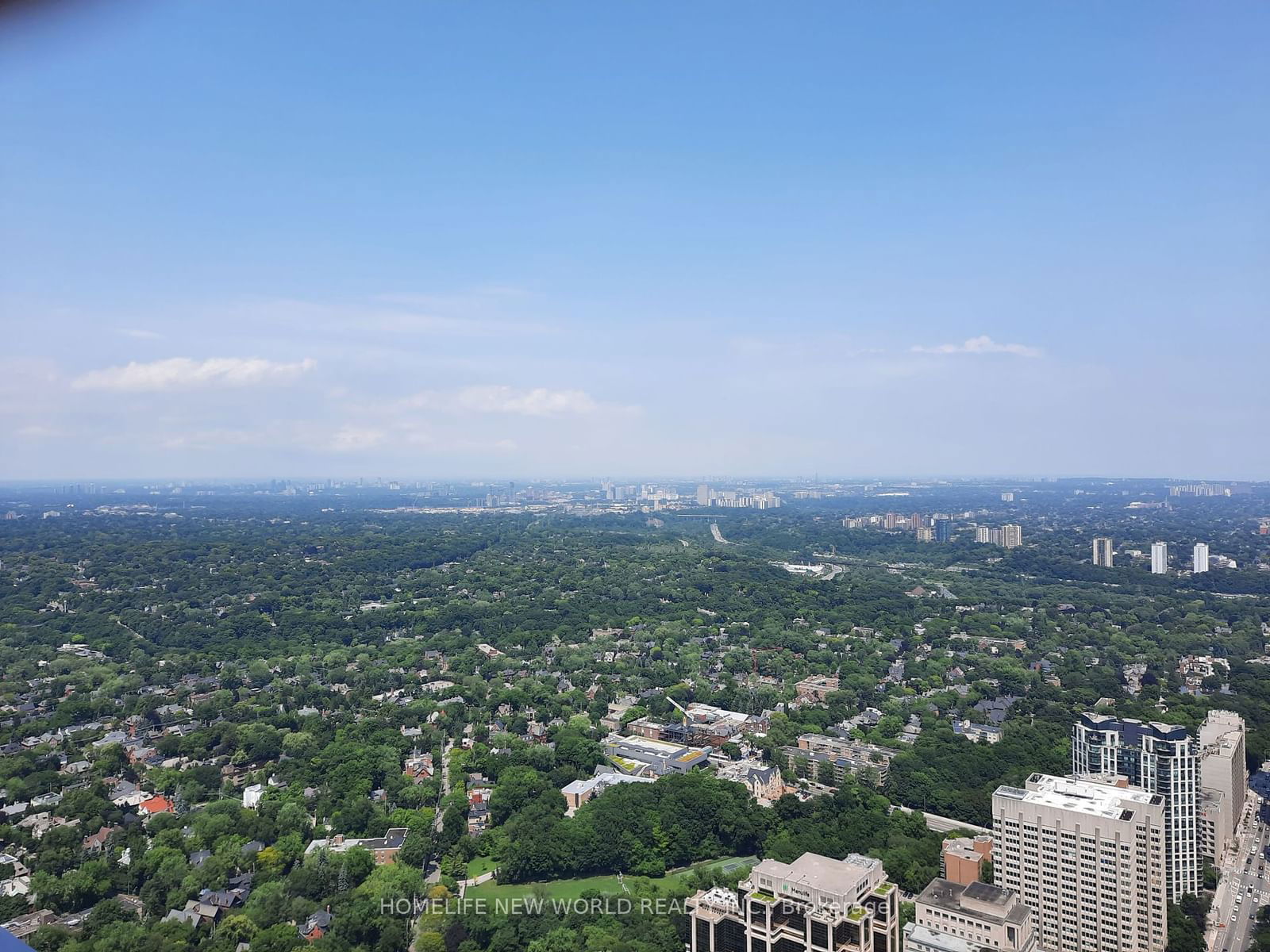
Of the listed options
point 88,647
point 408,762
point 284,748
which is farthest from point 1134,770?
point 88,647

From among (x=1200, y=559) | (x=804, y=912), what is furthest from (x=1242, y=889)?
(x=1200, y=559)

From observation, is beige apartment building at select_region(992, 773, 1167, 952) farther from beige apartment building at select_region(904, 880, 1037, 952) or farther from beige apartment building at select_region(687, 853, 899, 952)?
beige apartment building at select_region(687, 853, 899, 952)

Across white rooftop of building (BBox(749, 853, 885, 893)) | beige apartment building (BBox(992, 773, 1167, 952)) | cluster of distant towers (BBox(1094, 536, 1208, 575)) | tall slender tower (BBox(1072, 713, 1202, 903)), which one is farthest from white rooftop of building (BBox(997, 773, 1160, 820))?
A: cluster of distant towers (BBox(1094, 536, 1208, 575))

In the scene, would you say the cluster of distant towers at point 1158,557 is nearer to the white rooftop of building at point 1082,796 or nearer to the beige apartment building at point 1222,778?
the beige apartment building at point 1222,778

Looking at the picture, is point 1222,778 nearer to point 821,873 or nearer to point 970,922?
point 970,922

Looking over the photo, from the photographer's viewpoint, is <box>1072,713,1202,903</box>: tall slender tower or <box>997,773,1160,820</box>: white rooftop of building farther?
<box>1072,713,1202,903</box>: tall slender tower

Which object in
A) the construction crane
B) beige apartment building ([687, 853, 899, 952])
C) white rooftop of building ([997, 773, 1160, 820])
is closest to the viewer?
beige apartment building ([687, 853, 899, 952])

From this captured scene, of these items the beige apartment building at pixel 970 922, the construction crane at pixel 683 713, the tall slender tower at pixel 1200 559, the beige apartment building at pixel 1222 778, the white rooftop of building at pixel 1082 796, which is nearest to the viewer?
the beige apartment building at pixel 970 922

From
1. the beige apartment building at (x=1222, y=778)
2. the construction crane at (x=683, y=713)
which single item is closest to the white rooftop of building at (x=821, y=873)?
the beige apartment building at (x=1222, y=778)
